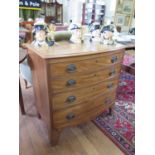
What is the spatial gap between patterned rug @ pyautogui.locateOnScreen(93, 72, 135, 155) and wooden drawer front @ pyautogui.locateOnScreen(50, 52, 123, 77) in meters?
0.68

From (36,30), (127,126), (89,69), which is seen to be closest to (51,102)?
(89,69)

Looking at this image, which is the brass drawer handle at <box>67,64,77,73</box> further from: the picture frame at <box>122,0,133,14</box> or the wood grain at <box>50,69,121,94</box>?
the picture frame at <box>122,0,133,14</box>

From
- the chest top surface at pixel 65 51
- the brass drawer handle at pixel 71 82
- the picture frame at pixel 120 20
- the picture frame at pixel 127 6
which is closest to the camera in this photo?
the chest top surface at pixel 65 51

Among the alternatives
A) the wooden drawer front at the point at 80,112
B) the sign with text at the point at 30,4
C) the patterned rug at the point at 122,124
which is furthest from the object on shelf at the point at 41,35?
the sign with text at the point at 30,4

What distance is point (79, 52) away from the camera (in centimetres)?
121

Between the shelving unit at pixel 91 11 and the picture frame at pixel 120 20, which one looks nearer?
the picture frame at pixel 120 20

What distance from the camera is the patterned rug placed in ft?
4.98

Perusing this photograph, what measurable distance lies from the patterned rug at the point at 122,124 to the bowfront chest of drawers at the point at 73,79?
25 cm

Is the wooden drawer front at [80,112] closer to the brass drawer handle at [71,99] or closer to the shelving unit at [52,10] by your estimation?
the brass drawer handle at [71,99]

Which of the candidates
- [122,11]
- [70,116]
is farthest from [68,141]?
[122,11]

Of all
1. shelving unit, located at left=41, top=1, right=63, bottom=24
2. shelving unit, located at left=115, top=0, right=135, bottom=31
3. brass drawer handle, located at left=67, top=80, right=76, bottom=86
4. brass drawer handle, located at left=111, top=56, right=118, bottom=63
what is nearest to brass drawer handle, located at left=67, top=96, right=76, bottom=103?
brass drawer handle, located at left=67, top=80, right=76, bottom=86

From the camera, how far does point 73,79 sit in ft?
4.15

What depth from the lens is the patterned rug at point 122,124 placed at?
4.98 feet
